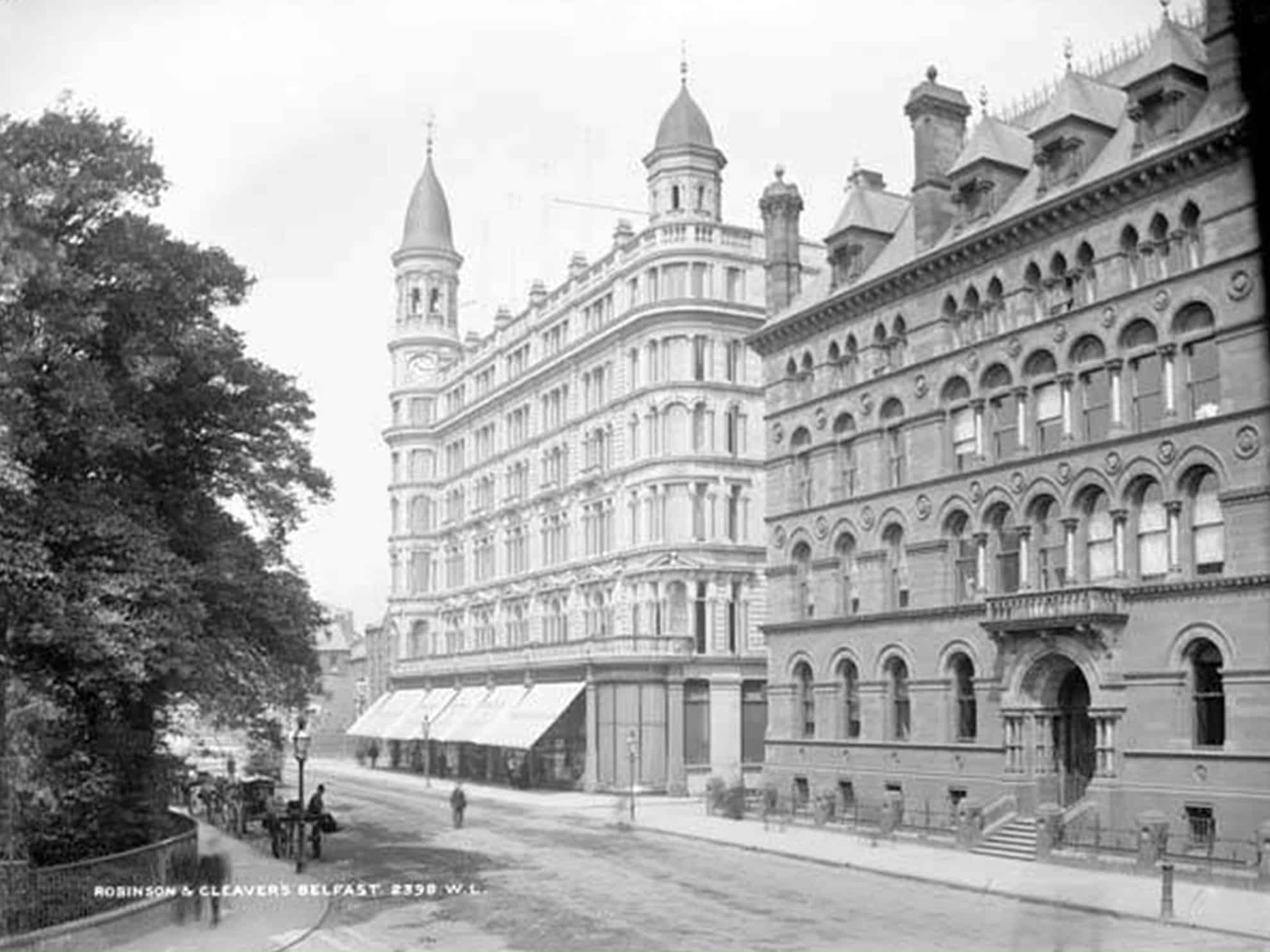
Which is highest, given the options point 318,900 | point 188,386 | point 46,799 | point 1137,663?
point 188,386

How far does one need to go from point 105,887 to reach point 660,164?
143 ft

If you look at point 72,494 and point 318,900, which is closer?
point 72,494

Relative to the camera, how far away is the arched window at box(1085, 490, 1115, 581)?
33344 mm

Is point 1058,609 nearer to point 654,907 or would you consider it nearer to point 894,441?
point 894,441

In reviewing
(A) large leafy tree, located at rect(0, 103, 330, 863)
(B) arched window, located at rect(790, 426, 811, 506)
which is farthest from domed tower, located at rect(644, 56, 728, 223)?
(A) large leafy tree, located at rect(0, 103, 330, 863)

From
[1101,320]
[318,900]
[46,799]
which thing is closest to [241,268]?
[46,799]

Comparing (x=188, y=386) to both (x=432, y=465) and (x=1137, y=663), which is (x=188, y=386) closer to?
(x=1137, y=663)

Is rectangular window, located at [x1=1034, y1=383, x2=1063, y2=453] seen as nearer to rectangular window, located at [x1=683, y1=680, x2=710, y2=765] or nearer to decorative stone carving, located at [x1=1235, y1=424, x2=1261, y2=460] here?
decorative stone carving, located at [x1=1235, y1=424, x2=1261, y2=460]

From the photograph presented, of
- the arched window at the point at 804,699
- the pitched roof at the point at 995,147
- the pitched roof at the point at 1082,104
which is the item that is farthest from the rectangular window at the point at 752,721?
the pitched roof at the point at 1082,104

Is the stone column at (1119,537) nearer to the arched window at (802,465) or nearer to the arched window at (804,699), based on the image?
the arched window at (802,465)

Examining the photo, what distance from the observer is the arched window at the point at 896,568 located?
4025cm

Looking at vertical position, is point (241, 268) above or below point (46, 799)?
above

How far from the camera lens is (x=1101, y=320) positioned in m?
33.7

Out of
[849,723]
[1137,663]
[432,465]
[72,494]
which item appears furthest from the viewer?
[432,465]
